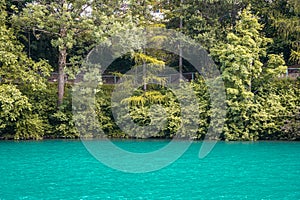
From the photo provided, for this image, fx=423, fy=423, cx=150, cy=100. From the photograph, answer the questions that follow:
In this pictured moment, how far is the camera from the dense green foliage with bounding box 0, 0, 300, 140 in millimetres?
20250

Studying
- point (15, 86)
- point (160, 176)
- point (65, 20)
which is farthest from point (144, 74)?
point (160, 176)

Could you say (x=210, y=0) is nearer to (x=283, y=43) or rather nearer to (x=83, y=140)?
(x=283, y=43)

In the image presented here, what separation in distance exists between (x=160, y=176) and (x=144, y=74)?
1180 centimetres

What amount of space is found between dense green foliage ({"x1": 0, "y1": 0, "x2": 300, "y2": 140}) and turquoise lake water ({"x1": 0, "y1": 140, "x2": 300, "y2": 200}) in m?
3.26

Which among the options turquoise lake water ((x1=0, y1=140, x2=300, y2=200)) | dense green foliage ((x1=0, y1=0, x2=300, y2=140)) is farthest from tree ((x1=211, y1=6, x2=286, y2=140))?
turquoise lake water ((x1=0, y1=140, x2=300, y2=200))

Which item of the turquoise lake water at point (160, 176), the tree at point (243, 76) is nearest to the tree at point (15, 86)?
the turquoise lake water at point (160, 176)

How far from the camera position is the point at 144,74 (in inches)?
915

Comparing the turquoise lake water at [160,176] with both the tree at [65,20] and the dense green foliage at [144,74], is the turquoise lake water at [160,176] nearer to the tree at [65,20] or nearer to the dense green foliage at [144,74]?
the dense green foliage at [144,74]

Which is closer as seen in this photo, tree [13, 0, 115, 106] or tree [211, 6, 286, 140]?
tree [211, 6, 286, 140]

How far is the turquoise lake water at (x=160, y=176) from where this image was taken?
9711 millimetres

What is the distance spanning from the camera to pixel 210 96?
21.4 meters

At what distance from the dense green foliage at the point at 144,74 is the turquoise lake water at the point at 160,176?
3.26m

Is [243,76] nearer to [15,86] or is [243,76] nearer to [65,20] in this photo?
[65,20]

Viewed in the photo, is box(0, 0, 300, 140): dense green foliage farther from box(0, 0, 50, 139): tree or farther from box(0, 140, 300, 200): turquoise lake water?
box(0, 140, 300, 200): turquoise lake water
